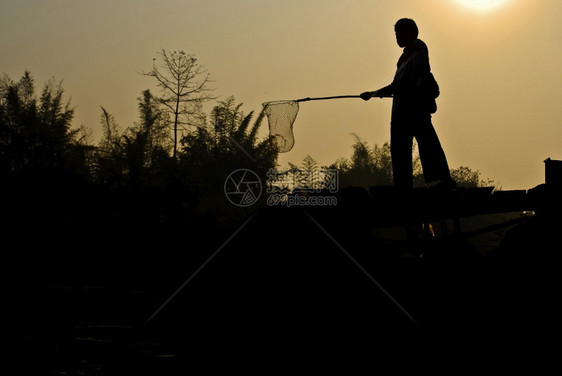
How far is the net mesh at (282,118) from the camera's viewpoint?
11859 millimetres

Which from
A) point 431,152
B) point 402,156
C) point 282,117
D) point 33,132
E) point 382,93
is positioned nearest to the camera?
point 431,152

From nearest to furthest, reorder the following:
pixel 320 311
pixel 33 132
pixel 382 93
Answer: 1. pixel 320 311
2. pixel 382 93
3. pixel 33 132

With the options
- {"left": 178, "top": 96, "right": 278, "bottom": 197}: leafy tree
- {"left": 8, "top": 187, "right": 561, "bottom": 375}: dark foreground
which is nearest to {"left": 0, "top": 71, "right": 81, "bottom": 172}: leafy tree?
{"left": 178, "top": 96, "right": 278, "bottom": 197}: leafy tree

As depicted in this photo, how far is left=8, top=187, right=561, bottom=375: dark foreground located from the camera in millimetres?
8359

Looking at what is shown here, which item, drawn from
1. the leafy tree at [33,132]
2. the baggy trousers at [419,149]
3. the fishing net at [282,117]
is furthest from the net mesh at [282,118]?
the leafy tree at [33,132]

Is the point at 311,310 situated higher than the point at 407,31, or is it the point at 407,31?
the point at 407,31

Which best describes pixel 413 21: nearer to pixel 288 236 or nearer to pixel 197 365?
pixel 288 236

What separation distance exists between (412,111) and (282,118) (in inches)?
85.5

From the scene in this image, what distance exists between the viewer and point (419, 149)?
10617 mm

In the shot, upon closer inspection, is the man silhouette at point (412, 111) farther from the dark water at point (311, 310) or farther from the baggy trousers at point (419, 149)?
the dark water at point (311, 310)

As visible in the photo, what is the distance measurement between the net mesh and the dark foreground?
77.3 inches

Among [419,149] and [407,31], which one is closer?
[419,149]

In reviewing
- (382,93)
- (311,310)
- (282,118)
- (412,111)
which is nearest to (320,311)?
(311,310)

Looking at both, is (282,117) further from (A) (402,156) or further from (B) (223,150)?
(B) (223,150)
